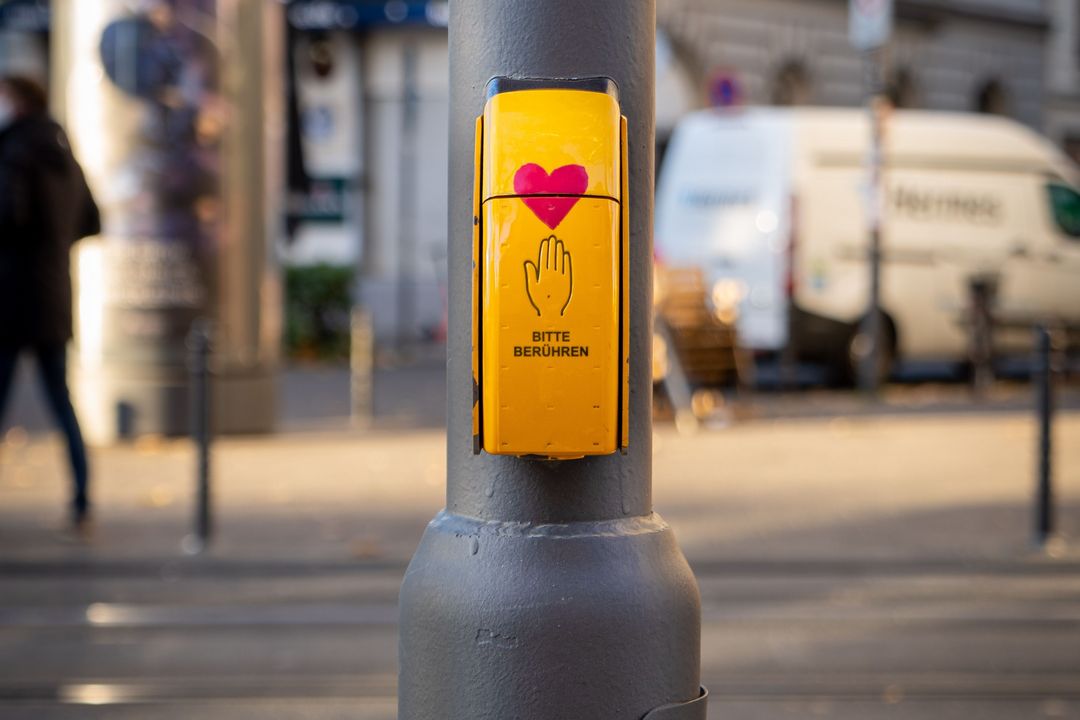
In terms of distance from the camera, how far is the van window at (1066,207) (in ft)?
59.6

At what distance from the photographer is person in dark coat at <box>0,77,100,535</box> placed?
7516 mm

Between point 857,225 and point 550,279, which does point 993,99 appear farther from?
point 550,279

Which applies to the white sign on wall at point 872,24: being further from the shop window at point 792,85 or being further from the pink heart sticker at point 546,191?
the shop window at point 792,85

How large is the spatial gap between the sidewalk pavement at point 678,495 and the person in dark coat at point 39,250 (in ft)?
2.02

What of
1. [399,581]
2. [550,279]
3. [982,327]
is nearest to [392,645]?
[399,581]

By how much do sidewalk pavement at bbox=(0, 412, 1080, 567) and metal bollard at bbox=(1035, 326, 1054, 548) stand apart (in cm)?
12

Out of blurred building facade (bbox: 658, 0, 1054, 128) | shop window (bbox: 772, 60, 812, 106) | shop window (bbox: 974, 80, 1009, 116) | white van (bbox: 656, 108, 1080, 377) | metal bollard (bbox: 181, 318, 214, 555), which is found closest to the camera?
metal bollard (bbox: 181, 318, 214, 555)

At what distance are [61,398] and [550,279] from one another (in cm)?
537

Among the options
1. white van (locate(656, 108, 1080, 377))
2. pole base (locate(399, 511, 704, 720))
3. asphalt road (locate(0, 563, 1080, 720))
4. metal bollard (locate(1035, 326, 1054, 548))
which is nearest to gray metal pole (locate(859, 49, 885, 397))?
white van (locate(656, 108, 1080, 377))

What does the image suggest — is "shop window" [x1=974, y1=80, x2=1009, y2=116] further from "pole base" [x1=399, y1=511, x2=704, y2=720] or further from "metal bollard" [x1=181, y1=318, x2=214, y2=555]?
"pole base" [x1=399, y1=511, x2=704, y2=720]

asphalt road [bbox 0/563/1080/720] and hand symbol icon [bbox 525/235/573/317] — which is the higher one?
hand symbol icon [bbox 525/235/573/317]

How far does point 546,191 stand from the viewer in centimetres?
270

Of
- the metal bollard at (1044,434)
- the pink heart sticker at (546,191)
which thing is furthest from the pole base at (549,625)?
the metal bollard at (1044,434)

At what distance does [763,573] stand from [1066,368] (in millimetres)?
12523
